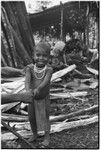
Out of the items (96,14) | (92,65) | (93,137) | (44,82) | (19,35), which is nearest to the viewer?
(44,82)

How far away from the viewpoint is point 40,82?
3.38 metres

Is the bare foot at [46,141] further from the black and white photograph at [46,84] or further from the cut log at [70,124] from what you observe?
the cut log at [70,124]

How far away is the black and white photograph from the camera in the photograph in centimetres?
339

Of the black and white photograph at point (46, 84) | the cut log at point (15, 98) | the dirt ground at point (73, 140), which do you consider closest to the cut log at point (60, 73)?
the black and white photograph at point (46, 84)

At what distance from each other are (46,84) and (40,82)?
0.13 m

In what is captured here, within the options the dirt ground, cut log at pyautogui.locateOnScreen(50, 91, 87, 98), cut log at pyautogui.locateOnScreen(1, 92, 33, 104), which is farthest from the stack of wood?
cut log at pyautogui.locateOnScreen(1, 92, 33, 104)

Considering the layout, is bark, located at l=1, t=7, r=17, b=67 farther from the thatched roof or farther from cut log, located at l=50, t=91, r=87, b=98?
the thatched roof

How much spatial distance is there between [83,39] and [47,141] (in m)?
10.4

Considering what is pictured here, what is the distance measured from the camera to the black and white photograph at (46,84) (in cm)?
339

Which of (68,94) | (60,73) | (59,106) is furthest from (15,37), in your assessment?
(59,106)

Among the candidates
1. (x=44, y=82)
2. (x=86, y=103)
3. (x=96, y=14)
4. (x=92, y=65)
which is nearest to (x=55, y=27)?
(x=96, y=14)

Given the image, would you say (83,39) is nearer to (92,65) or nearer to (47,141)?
(92,65)

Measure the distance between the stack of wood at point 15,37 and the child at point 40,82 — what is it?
13.5 ft

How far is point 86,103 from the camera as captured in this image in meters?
5.48
